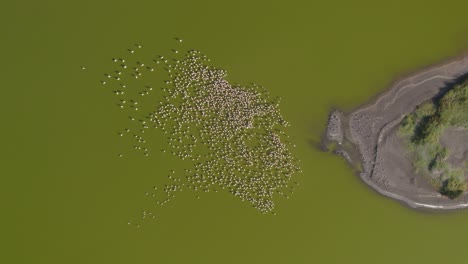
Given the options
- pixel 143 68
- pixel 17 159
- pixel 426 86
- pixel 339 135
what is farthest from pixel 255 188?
pixel 17 159

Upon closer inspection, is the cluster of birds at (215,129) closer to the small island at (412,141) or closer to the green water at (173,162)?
the green water at (173,162)

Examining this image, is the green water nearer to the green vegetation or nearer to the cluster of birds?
the cluster of birds

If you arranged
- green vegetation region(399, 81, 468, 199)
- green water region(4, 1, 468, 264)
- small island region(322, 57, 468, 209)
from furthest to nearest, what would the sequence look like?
1. green water region(4, 1, 468, 264)
2. small island region(322, 57, 468, 209)
3. green vegetation region(399, 81, 468, 199)

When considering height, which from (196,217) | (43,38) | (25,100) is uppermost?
(43,38)

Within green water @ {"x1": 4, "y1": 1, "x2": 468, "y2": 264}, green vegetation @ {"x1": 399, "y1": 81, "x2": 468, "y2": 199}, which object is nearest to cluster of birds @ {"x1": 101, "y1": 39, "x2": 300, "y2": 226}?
green water @ {"x1": 4, "y1": 1, "x2": 468, "y2": 264}

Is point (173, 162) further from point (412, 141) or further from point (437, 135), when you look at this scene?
Answer: point (437, 135)

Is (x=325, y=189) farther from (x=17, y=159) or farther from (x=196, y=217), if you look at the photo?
(x=17, y=159)

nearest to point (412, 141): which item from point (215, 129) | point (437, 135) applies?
point (437, 135)
